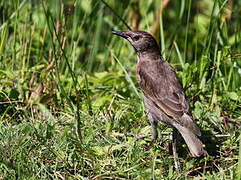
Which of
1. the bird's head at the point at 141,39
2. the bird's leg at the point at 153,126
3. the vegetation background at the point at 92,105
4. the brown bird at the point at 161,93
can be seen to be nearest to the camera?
the vegetation background at the point at 92,105

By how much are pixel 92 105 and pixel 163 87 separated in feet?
2.55

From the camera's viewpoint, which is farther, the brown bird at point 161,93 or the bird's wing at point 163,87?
the bird's wing at point 163,87

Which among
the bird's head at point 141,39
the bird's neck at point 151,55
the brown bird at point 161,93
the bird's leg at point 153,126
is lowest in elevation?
the bird's leg at point 153,126

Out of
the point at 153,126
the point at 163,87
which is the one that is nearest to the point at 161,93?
the point at 163,87

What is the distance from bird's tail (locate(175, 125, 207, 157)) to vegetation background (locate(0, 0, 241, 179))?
0.36 ft

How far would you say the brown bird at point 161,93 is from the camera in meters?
5.52

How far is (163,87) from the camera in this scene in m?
6.11

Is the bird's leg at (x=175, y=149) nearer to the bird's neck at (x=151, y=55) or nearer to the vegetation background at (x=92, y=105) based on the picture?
the vegetation background at (x=92, y=105)

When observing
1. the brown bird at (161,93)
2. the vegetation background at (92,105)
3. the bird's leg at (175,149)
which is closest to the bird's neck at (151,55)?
the brown bird at (161,93)

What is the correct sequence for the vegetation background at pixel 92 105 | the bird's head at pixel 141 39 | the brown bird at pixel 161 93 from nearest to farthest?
the vegetation background at pixel 92 105 < the brown bird at pixel 161 93 < the bird's head at pixel 141 39

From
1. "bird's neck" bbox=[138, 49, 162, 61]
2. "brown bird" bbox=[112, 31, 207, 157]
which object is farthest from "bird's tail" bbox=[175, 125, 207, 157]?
"bird's neck" bbox=[138, 49, 162, 61]

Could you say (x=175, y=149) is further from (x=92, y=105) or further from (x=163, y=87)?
(x=92, y=105)

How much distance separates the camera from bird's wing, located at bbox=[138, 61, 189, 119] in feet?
19.0

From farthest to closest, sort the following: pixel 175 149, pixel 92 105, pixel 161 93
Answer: pixel 92 105 → pixel 161 93 → pixel 175 149
